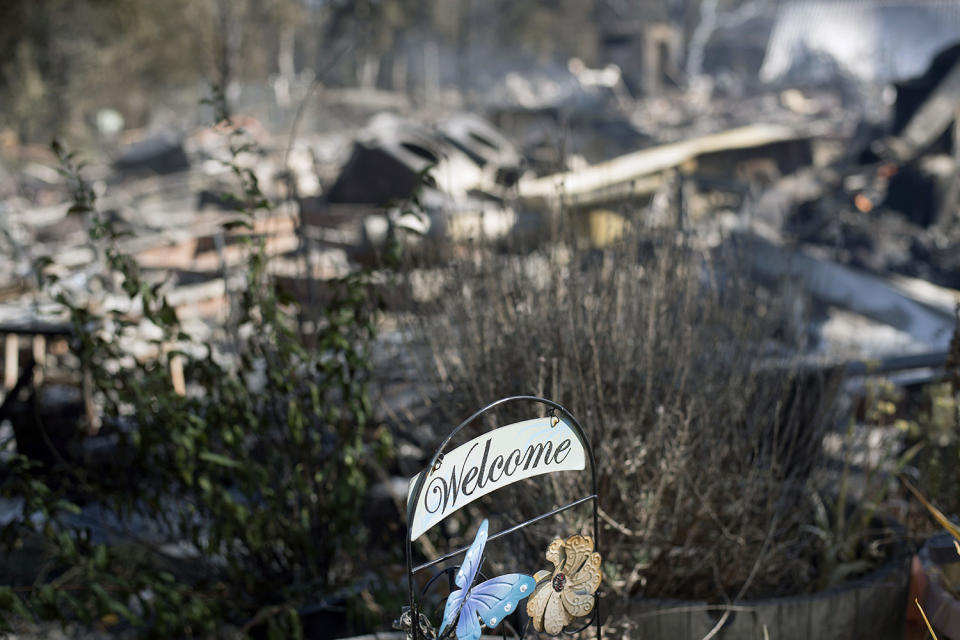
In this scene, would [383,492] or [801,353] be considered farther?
[383,492]

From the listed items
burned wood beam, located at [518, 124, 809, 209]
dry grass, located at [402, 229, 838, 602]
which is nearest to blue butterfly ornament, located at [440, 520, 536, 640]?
dry grass, located at [402, 229, 838, 602]

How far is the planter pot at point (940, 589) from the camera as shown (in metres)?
2.42

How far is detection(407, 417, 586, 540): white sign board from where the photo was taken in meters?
1.62


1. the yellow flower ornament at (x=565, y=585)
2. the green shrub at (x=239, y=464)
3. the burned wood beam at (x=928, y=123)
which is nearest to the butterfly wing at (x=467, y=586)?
the yellow flower ornament at (x=565, y=585)

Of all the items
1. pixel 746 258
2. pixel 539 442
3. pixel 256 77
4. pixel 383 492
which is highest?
pixel 256 77

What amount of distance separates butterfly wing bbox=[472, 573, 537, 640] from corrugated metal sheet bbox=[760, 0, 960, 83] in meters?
25.1

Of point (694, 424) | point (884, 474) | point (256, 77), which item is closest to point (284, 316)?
point (694, 424)

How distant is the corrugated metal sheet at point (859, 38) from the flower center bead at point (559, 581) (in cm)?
2491

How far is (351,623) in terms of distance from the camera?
123 inches

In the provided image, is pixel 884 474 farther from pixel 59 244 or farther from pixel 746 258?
pixel 59 244

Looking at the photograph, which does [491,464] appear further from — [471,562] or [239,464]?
[239,464]

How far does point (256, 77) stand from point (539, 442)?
32.9 meters

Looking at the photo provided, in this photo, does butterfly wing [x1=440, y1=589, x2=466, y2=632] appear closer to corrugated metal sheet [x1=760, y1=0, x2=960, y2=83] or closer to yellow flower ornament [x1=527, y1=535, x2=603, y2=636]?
yellow flower ornament [x1=527, y1=535, x2=603, y2=636]

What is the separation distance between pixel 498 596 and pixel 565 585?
22cm
